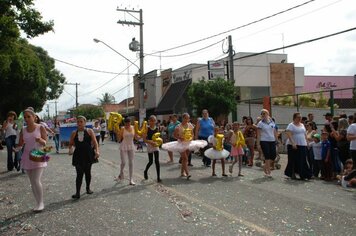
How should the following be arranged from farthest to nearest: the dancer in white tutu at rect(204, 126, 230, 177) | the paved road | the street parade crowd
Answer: the dancer in white tutu at rect(204, 126, 230, 177), the street parade crowd, the paved road

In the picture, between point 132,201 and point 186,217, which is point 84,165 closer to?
point 132,201

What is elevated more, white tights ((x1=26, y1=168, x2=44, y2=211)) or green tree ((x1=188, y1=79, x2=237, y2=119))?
green tree ((x1=188, y1=79, x2=237, y2=119))

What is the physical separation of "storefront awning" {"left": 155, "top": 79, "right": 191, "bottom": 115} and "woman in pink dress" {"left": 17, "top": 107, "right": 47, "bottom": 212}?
32.4 meters

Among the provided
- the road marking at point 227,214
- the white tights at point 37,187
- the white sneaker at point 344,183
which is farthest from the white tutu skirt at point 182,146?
the white tights at point 37,187

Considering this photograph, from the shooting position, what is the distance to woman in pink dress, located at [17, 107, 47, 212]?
7957 millimetres

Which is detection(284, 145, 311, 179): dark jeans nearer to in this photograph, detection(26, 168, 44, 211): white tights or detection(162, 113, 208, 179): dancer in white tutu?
detection(162, 113, 208, 179): dancer in white tutu

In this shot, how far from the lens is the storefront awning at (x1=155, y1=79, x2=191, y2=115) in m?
41.0

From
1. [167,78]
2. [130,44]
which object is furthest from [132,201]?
[167,78]

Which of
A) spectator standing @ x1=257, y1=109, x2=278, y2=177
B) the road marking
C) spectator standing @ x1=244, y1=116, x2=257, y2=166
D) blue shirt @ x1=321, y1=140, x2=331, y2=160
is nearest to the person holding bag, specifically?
the road marking

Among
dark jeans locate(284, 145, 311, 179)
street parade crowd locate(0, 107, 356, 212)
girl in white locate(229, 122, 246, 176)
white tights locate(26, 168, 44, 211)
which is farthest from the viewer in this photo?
girl in white locate(229, 122, 246, 176)

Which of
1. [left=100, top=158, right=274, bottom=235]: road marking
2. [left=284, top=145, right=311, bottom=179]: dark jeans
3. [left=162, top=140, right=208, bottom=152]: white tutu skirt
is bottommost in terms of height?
[left=100, top=158, right=274, bottom=235]: road marking

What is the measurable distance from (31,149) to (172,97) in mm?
35003

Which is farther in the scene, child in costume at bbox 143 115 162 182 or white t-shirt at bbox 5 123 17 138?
white t-shirt at bbox 5 123 17 138

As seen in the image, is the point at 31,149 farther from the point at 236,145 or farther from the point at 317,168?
the point at 317,168
